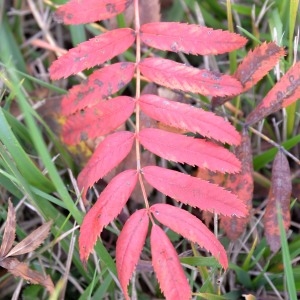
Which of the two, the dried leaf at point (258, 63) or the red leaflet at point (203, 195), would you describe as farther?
the dried leaf at point (258, 63)

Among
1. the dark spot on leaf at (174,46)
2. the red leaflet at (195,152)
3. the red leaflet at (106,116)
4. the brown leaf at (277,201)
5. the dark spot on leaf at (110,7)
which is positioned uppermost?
the dark spot on leaf at (110,7)

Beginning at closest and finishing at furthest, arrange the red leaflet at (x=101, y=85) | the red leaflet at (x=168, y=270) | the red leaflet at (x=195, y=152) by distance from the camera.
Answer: the red leaflet at (x=168, y=270), the red leaflet at (x=195, y=152), the red leaflet at (x=101, y=85)

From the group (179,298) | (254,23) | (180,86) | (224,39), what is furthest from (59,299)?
(254,23)

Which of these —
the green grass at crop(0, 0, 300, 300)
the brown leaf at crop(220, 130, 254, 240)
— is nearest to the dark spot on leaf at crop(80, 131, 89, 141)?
the green grass at crop(0, 0, 300, 300)

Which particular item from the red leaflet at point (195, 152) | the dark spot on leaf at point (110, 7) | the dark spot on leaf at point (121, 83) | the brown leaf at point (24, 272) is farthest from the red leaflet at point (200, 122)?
the brown leaf at point (24, 272)

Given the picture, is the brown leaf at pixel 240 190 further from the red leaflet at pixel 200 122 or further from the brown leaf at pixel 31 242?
the brown leaf at pixel 31 242

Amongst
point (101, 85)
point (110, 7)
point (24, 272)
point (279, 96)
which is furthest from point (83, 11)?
point (24, 272)

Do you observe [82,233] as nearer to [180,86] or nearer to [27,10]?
[180,86]

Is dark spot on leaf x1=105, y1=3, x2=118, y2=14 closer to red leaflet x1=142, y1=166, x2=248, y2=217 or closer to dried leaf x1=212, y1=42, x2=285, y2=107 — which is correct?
dried leaf x1=212, y1=42, x2=285, y2=107
